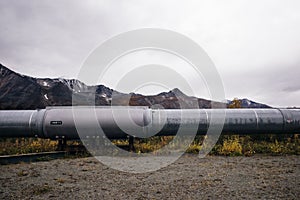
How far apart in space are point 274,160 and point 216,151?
8.22 feet

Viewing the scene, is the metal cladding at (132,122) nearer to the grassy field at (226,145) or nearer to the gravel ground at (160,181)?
the grassy field at (226,145)

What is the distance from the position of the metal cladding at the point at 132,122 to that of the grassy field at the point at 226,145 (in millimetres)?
669

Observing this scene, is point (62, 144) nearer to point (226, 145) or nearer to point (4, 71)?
point (226, 145)

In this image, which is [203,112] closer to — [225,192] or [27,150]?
[225,192]

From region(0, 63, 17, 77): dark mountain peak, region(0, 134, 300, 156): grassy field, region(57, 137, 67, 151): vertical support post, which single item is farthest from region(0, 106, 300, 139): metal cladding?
region(0, 63, 17, 77): dark mountain peak

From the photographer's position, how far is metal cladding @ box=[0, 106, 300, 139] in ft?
37.3

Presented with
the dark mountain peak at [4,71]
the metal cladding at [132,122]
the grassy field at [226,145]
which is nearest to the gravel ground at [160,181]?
the grassy field at [226,145]

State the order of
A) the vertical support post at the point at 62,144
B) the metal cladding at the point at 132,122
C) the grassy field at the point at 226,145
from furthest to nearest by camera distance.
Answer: the vertical support post at the point at 62,144, the metal cladding at the point at 132,122, the grassy field at the point at 226,145

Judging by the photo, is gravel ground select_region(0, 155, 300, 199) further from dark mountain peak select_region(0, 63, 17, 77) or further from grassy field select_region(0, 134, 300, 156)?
dark mountain peak select_region(0, 63, 17, 77)

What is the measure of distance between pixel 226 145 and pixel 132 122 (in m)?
4.55

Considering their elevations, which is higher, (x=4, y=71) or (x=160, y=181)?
(x=4, y=71)

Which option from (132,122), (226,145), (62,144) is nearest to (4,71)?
(62,144)

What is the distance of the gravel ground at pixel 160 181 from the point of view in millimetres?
5172

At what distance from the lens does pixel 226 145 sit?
11.2 meters
